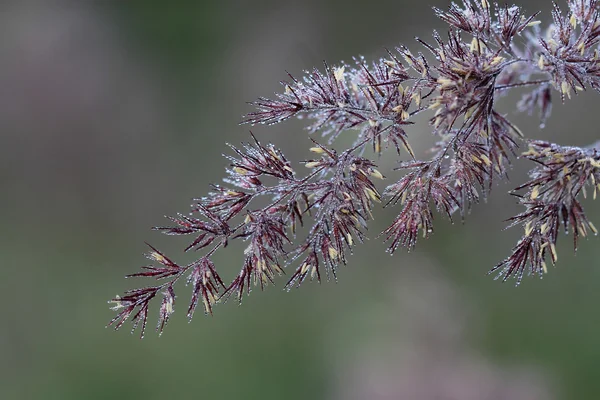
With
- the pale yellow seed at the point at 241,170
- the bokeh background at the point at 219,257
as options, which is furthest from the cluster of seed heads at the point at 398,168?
the bokeh background at the point at 219,257

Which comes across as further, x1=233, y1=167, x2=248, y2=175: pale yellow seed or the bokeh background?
the bokeh background

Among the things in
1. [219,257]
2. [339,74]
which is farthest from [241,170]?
[219,257]

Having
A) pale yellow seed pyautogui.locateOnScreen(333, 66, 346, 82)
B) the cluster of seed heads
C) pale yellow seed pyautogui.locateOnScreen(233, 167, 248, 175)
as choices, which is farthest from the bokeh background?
pale yellow seed pyautogui.locateOnScreen(233, 167, 248, 175)

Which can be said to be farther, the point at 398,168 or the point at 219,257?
the point at 219,257

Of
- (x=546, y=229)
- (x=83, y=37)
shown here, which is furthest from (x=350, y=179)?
(x=83, y=37)

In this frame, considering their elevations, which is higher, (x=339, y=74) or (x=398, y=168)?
(x=339, y=74)

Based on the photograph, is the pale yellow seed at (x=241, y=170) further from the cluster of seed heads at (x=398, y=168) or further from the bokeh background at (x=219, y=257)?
the bokeh background at (x=219, y=257)

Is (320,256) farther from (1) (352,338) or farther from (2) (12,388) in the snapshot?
(2) (12,388)

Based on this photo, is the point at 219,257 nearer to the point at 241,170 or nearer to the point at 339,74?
the point at 241,170

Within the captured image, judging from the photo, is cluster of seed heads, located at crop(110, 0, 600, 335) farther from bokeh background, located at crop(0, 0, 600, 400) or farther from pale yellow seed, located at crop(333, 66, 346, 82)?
bokeh background, located at crop(0, 0, 600, 400)
